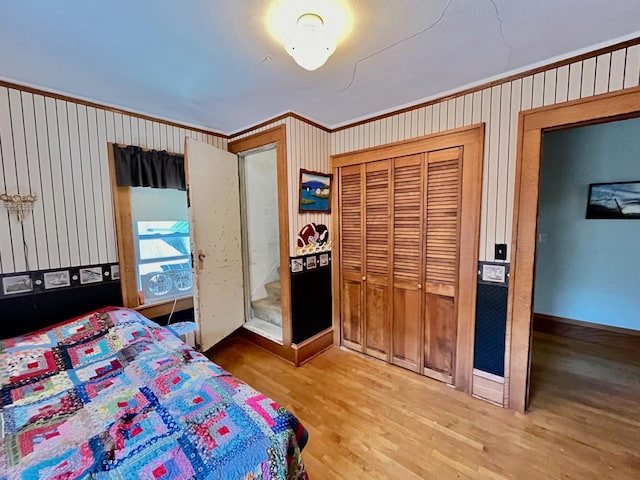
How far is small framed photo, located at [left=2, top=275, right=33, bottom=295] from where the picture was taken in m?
1.75

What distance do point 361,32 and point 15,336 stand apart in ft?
9.51

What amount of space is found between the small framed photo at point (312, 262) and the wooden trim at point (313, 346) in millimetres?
709

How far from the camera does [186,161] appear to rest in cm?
218

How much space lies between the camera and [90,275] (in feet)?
6.76

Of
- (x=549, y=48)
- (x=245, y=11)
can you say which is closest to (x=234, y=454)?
(x=245, y=11)

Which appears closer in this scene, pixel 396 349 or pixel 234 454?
pixel 234 454

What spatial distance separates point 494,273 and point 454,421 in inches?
41.4

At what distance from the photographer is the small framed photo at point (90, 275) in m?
2.03

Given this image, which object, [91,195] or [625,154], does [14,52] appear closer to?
[91,195]

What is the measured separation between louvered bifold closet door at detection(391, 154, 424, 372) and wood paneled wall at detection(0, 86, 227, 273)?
2.34 m

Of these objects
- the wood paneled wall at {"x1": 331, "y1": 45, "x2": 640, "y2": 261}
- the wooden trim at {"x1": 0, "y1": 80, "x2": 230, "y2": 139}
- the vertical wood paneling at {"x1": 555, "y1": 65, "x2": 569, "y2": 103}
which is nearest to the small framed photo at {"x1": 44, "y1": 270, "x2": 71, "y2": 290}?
the wooden trim at {"x1": 0, "y1": 80, "x2": 230, "y2": 139}

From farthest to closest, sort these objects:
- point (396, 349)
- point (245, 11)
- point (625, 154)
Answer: point (625, 154), point (396, 349), point (245, 11)

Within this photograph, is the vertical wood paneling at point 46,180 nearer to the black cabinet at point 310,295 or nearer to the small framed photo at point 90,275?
the small framed photo at point 90,275

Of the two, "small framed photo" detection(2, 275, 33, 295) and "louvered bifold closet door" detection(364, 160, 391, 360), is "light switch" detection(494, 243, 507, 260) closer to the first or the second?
"louvered bifold closet door" detection(364, 160, 391, 360)
